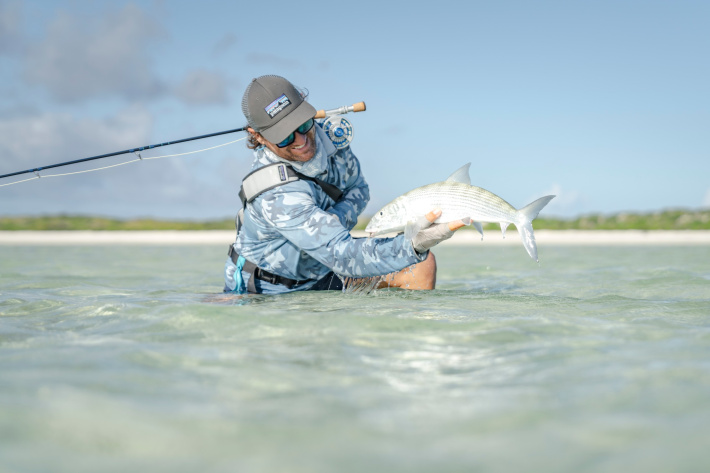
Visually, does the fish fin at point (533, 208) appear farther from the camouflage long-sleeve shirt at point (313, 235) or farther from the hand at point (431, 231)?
the camouflage long-sleeve shirt at point (313, 235)

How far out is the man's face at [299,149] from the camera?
448 cm

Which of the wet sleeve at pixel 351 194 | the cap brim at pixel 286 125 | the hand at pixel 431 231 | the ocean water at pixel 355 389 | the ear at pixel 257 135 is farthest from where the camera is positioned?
the wet sleeve at pixel 351 194

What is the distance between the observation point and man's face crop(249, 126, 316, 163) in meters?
4.48

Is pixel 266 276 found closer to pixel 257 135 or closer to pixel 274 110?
pixel 257 135

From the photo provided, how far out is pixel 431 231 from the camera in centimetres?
397

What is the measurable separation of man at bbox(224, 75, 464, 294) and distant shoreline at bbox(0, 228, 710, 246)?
2140cm

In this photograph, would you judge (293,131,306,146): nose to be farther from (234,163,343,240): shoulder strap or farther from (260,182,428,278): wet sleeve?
(260,182,428,278): wet sleeve

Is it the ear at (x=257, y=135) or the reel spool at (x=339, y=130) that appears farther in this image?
the reel spool at (x=339, y=130)

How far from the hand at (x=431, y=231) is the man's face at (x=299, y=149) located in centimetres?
109

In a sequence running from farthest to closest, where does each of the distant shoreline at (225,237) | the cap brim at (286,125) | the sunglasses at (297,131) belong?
the distant shoreline at (225,237)
the sunglasses at (297,131)
the cap brim at (286,125)

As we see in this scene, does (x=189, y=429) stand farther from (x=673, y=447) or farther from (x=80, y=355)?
(x=673, y=447)

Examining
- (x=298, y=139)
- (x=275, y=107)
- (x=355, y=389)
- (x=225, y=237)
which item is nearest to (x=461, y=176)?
(x=298, y=139)

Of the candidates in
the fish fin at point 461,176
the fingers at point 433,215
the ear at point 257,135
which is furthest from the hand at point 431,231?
the ear at point 257,135

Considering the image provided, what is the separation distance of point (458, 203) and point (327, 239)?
0.97 m
